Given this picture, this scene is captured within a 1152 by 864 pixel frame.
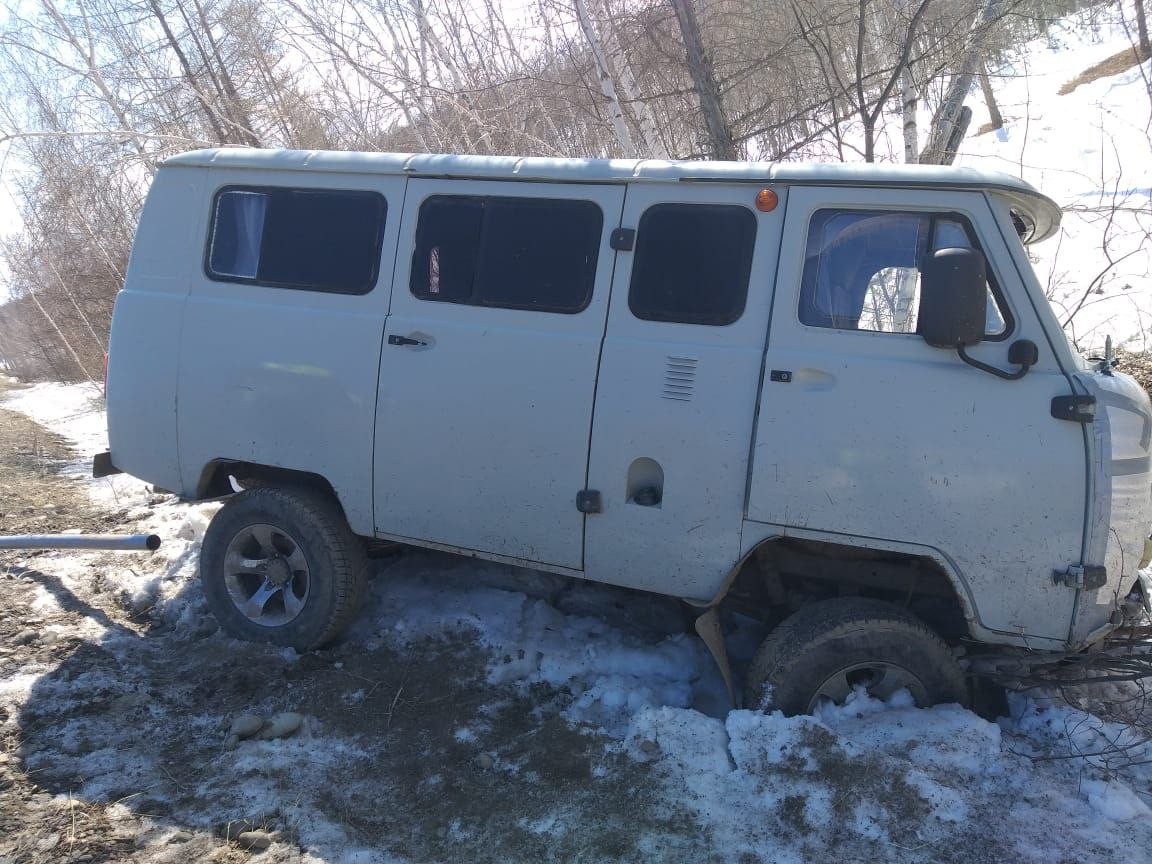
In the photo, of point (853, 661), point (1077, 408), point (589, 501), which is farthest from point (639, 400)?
point (1077, 408)

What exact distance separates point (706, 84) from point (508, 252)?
4.39 meters

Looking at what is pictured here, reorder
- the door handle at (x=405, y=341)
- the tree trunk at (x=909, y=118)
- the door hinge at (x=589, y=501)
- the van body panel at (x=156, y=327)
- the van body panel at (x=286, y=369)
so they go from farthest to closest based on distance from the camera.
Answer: the tree trunk at (x=909, y=118)
the van body panel at (x=156, y=327)
the van body panel at (x=286, y=369)
the door handle at (x=405, y=341)
the door hinge at (x=589, y=501)

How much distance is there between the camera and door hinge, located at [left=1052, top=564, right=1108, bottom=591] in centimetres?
325

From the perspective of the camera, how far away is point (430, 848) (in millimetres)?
3217

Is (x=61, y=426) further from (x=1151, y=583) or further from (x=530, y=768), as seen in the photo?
(x=1151, y=583)

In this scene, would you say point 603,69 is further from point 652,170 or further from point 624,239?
point 624,239

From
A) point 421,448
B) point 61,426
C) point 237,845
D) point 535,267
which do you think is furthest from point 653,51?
point 61,426

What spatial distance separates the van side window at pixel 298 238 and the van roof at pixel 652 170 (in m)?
0.16

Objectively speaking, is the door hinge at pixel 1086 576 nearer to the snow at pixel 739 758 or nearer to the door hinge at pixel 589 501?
the snow at pixel 739 758

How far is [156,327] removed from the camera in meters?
4.60

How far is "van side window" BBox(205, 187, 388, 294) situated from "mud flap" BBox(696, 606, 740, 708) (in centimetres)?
232

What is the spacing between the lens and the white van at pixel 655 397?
3344 millimetres

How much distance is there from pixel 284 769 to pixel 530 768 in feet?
3.49

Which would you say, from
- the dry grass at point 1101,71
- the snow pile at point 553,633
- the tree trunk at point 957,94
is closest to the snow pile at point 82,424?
the snow pile at point 553,633
